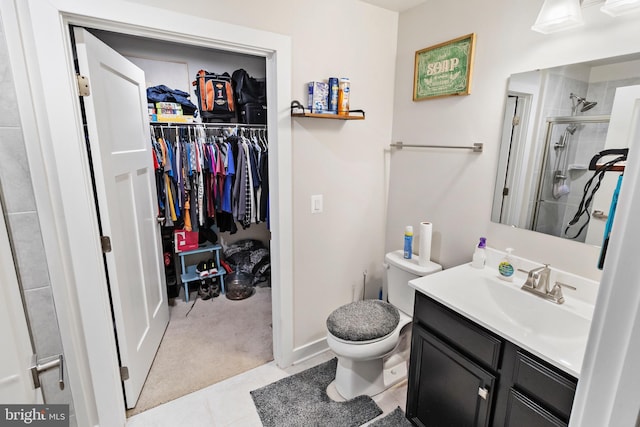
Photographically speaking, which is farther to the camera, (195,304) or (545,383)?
(195,304)

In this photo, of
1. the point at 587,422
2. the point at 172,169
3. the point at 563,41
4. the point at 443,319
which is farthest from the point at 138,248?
the point at 563,41

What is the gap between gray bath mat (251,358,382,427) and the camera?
1771 mm

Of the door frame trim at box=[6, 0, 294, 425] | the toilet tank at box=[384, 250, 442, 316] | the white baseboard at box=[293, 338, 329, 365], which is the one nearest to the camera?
the door frame trim at box=[6, 0, 294, 425]

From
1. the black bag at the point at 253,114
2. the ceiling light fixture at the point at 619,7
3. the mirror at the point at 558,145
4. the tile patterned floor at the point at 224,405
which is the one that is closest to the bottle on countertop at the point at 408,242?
the mirror at the point at 558,145

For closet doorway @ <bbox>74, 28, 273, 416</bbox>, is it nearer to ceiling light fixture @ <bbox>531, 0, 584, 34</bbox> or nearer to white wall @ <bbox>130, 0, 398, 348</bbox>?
white wall @ <bbox>130, 0, 398, 348</bbox>

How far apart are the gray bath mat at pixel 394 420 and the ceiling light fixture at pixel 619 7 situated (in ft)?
6.84

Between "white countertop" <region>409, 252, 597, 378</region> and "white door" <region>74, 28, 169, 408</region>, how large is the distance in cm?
154

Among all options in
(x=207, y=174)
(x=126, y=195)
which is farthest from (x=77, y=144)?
(x=207, y=174)

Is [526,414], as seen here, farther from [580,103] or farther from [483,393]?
[580,103]

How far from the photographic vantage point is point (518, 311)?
1.49 meters

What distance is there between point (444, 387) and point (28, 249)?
1.89m

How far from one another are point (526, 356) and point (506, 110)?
1177mm

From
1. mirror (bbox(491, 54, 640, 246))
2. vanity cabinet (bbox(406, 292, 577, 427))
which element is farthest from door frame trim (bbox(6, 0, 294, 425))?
vanity cabinet (bbox(406, 292, 577, 427))

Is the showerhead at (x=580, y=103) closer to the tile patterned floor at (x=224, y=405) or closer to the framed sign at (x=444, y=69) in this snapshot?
the framed sign at (x=444, y=69)
